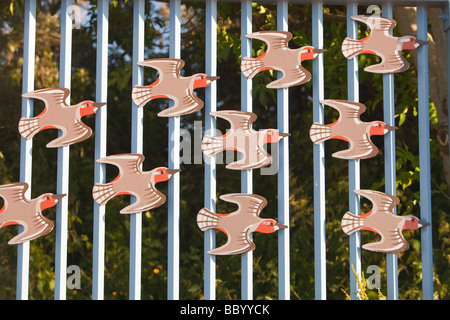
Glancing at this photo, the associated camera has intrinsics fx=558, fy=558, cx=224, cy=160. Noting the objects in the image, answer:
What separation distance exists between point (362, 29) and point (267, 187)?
5.25 feet

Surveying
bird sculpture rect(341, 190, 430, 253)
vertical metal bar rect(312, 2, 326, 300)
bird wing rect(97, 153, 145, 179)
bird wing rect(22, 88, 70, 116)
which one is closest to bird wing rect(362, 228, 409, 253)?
bird sculpture rect(341, 190, 430, 253)

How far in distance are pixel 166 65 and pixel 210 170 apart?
1.71 ft

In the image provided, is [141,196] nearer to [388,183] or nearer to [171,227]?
[171,227]

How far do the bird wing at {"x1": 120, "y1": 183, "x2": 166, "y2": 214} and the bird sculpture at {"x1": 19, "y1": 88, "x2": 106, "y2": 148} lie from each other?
0.36m

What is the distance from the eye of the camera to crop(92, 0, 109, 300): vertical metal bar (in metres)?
2.42

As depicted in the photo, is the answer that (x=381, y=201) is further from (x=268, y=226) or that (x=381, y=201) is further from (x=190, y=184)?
(x=190, y=184)

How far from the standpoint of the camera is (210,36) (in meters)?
2.53

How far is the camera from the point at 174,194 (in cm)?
246

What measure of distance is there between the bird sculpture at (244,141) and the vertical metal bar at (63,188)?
625 mm

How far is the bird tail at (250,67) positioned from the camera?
2516mm

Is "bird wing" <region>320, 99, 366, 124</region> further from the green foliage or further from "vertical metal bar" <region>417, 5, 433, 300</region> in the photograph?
the green foliage

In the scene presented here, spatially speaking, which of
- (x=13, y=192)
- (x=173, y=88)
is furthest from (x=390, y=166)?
(x=13, y=192)

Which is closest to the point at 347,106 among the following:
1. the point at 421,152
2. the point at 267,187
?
the point at 421,152

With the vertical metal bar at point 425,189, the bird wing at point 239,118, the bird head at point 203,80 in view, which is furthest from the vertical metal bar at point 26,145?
the vertical metal bar at point 425,189
